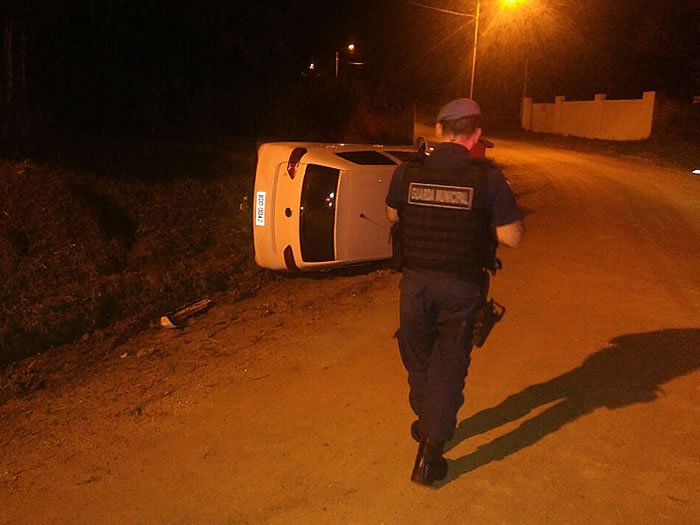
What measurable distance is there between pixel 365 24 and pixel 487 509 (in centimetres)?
4251

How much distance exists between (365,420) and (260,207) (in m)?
3.79

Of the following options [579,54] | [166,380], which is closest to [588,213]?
[166,380]

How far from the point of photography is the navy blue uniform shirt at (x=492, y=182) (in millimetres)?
3221

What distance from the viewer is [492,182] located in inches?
127

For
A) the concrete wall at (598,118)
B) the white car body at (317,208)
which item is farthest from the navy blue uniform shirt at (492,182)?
the concrete wall at (598,118)

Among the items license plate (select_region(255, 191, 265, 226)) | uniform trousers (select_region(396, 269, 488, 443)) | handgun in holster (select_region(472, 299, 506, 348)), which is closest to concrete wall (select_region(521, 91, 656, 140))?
license plate (select_region(255, 191, 265, 226))

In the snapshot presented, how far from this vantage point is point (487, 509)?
3.23 metres

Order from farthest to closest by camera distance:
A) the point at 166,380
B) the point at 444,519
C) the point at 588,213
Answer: the point at 588,213 → the point at 166,380 → the point at 444,519

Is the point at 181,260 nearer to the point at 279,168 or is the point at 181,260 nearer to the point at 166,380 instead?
the point at 279,168

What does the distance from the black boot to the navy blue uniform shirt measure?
115 centimetres

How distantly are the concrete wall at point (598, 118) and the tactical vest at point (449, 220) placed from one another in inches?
1179

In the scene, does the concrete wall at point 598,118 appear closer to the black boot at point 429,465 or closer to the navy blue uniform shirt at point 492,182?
the navy blue uniform shirt at point 492,182

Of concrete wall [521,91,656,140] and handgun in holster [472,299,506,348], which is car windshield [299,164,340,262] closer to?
handgun in holster [472,299,506,348]

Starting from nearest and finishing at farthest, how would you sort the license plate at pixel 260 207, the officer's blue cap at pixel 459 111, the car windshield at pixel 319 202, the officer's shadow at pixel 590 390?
the officer's blue cap at pixel 459 111 < the officer's shadow at pixel 590 390 < the car windshield at pixel 319 202 < the license plate at pixel 260 207
